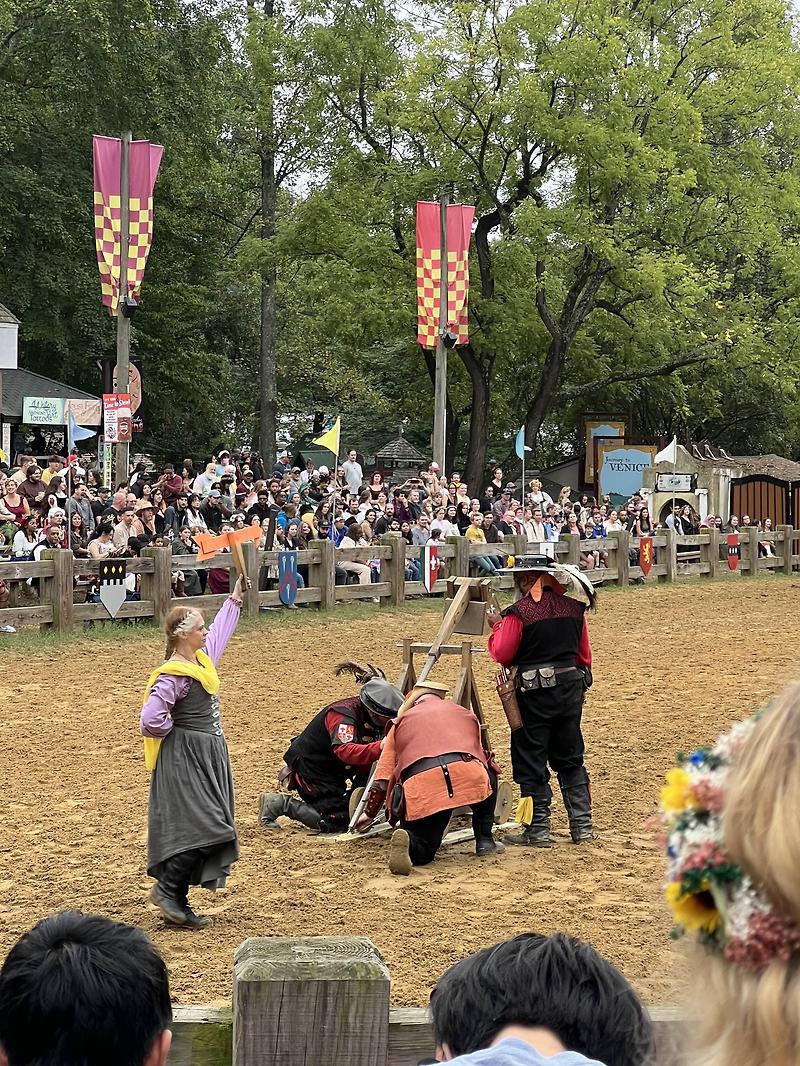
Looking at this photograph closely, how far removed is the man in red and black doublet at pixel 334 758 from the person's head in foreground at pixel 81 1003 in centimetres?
518

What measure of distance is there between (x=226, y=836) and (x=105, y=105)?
27.4 meters

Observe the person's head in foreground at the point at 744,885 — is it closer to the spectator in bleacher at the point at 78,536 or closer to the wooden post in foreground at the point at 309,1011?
the wooden post in foreground at the point at 309,1011

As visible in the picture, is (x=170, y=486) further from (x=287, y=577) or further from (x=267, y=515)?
(x=287, y=577)

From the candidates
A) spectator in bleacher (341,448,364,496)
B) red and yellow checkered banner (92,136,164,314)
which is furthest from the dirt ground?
spectator in bleacher (341,448,364,496)

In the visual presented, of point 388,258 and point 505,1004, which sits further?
point 388,258

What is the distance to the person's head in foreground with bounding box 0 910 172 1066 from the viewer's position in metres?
2.24

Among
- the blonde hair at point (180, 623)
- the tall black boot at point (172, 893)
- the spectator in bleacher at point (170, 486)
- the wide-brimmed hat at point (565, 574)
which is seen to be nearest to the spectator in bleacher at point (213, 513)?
Result: the spectator in bleacher at point (170, 486)

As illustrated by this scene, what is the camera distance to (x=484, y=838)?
7.39m

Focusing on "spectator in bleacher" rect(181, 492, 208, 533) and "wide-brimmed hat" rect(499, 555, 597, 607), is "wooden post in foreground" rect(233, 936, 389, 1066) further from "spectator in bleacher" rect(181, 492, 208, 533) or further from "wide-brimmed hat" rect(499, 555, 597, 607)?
"spectator in bleacher" rect(181, 492, 208, 533)

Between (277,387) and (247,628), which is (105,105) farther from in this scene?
(247,628)

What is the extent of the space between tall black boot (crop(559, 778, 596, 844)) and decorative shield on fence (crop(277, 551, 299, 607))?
33.7ft

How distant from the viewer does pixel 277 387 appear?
4450 centimetres

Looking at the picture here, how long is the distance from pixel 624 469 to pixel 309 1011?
33505mm

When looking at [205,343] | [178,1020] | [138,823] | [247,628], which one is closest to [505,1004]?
[178,1020]
